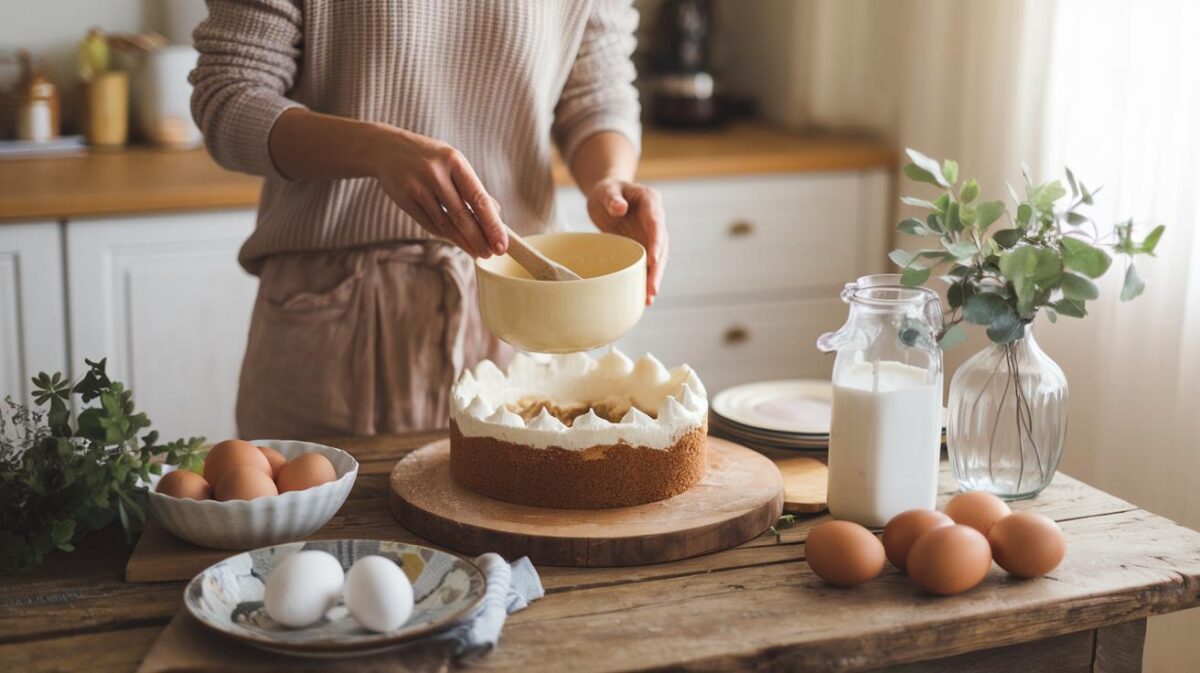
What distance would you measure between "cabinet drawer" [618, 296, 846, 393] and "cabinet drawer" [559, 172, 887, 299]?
0.05 metres

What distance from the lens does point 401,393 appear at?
1.63 metres

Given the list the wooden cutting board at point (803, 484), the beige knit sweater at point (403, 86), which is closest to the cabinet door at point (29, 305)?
the beige knit sweater at point (403, 86)

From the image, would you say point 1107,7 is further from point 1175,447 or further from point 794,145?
point 794,145

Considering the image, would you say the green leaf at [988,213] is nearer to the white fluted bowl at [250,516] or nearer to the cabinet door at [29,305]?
the white fluted bowl at [250,516]

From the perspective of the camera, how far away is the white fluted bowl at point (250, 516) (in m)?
1.11

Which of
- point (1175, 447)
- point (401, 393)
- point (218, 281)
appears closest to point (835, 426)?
point (401, 393)

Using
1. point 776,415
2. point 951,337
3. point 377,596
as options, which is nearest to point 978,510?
point 951,337

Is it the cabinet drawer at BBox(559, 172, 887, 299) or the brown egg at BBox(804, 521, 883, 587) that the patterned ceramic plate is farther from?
the cabinet drawer at BBox(559, 172, 887, 299)

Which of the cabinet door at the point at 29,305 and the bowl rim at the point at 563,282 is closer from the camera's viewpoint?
the bowl rim at the point at 563,282

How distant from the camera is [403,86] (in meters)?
1.55

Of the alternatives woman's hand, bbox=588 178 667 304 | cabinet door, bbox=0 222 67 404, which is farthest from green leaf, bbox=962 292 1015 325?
cabinet door, bbox=0 222 67 404

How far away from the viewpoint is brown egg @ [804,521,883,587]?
106cm

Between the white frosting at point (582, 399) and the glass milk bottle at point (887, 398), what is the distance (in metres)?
0.15

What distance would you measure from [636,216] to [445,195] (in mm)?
255
